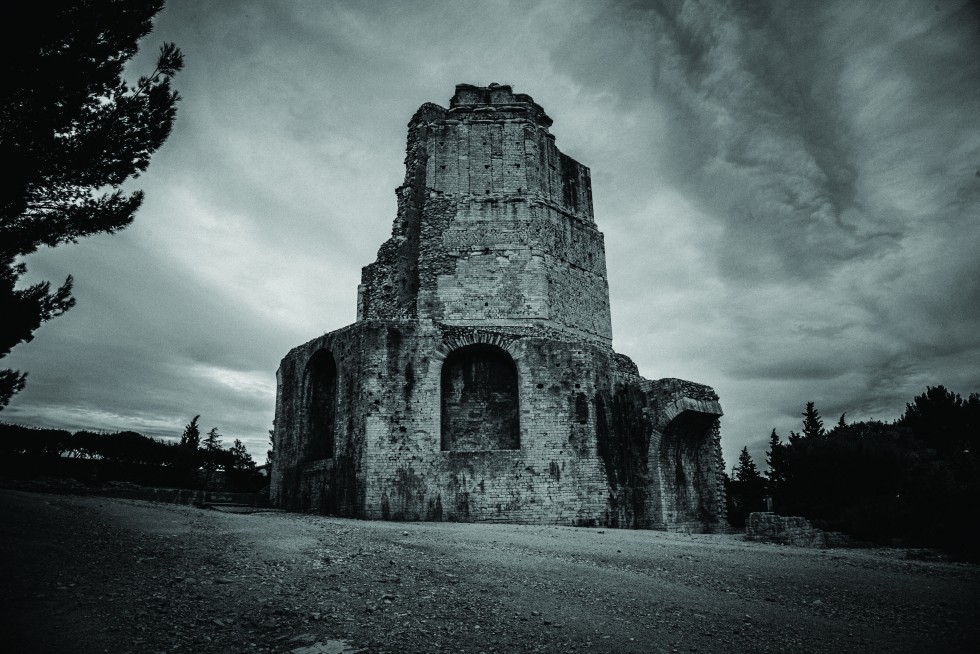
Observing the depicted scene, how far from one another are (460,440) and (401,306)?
14.5 ft

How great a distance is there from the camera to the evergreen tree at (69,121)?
7.07 metres

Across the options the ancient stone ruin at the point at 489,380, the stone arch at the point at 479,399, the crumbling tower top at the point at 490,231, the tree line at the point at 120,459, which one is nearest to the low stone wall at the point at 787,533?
the ancient stone ruin at the point at 489,380

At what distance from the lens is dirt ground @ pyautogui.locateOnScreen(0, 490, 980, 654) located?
3822 mm

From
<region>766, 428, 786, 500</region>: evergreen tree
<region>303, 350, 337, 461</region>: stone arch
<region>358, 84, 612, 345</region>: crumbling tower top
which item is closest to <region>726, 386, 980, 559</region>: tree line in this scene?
<region>766, 428, 786, 500</region>: evergreen tree

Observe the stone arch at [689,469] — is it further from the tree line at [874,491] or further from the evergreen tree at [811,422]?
the evergreen tree at [811,422]

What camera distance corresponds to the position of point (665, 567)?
7.13 meters

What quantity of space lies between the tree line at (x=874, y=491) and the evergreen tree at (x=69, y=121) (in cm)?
1641

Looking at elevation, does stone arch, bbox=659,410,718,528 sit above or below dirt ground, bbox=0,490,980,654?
above

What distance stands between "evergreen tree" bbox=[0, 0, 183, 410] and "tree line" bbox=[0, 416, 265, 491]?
1234cm

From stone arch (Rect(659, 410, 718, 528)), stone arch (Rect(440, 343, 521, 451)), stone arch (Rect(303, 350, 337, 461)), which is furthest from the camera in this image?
stone arch (Rect(303, 350, 337, 461))

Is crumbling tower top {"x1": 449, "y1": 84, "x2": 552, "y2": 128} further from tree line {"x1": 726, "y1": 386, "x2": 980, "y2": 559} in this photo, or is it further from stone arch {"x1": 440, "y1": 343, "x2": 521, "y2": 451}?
tree line {"x1": 726, "y1": 386, "x2": 980, "y2": 559}

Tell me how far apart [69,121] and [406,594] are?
25.9 ft

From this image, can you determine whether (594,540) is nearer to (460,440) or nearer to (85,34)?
(460,440)

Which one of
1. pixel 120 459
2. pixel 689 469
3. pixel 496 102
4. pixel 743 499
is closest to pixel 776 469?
pixel 743 499
